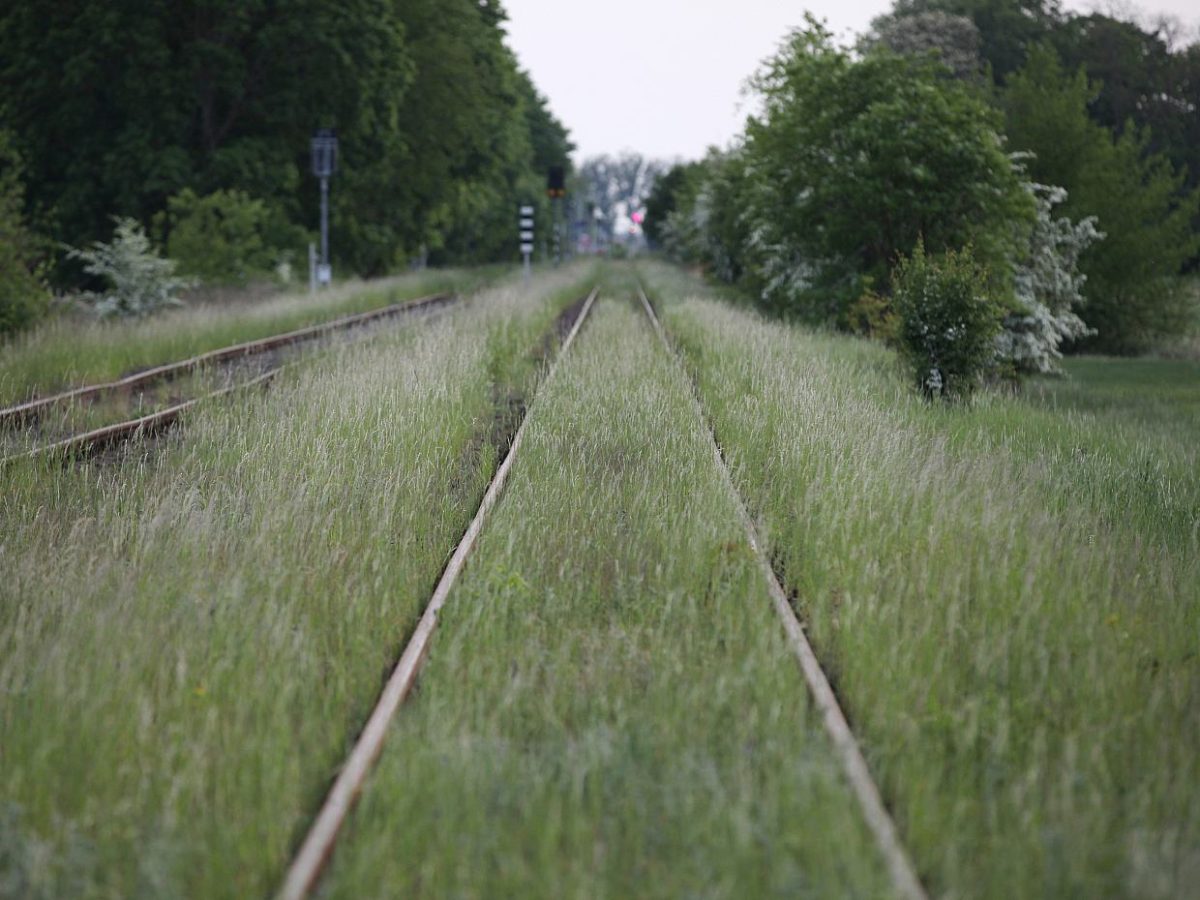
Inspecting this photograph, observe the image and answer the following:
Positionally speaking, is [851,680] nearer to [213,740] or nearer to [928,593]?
[928,593]

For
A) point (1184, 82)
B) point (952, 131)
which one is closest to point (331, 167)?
point (952, 131)

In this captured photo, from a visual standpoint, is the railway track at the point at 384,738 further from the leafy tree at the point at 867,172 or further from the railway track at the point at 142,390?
the leafy tree at the point at 867,172

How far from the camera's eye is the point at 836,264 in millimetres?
20703

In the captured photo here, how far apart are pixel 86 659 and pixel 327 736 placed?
3.54 ft

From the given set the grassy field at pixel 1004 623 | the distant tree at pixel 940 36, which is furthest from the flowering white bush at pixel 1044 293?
the distant tree at pixel 940 36

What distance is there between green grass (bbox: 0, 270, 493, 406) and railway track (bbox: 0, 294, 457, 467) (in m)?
0.47

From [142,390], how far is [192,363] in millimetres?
1349

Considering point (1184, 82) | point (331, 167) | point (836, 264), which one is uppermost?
point (1184, 82)

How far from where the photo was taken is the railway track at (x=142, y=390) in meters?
8.84

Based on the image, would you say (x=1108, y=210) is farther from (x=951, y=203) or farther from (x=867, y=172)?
(x=867, y=172)

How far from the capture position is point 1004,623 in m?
4.83

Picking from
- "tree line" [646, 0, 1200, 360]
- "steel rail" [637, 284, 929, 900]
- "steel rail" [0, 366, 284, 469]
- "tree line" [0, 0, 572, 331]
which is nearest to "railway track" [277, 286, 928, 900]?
"steel rail" [637, 284, 929, 900]

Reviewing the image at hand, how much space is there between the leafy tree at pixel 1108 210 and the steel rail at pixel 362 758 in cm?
2283

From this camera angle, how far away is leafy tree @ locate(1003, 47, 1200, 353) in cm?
2495
